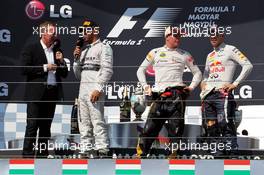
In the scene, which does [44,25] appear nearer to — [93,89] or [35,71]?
[35,71]

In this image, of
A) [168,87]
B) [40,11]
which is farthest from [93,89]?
[40,11]

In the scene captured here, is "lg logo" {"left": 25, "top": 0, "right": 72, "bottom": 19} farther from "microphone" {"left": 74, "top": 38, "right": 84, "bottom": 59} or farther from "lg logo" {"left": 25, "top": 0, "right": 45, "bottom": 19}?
"microphone" {"left": 74, "top": 38, "right": 84, "bottom": 59}

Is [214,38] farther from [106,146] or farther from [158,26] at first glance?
[106,146]

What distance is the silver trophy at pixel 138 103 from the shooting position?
4.06 meters

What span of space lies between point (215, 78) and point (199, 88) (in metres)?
0.13

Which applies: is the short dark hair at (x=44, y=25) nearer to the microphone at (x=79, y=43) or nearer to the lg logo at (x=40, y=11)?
the lg logo at (x=40, y=11)

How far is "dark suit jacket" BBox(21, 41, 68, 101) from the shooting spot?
13.0ft

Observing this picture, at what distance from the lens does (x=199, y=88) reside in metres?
4.05

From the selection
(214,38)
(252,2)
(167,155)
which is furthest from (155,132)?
(252,2)

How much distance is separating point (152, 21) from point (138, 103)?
1.64ft

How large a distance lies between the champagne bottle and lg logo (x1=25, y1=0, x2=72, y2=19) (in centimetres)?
58

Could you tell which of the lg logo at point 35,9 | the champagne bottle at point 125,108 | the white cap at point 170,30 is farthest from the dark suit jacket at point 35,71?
the white cap at point 170,30

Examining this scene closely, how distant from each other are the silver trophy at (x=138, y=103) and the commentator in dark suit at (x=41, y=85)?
16.8 inches

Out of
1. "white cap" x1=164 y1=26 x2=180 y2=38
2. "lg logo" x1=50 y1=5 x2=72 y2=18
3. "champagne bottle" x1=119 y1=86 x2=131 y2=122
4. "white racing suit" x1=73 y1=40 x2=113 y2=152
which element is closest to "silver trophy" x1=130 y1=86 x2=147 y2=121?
"champagne bottle" x1=119 y1=86 x2=131 y2=122
